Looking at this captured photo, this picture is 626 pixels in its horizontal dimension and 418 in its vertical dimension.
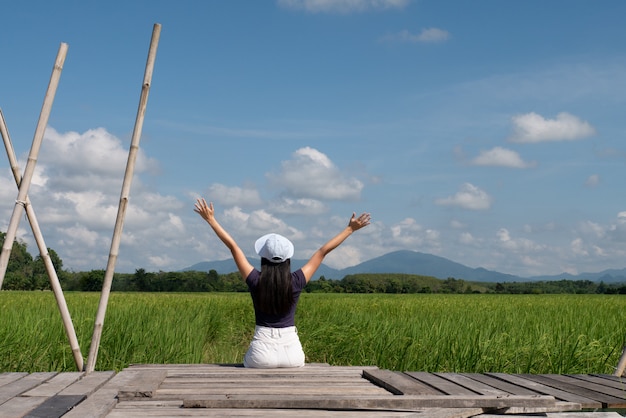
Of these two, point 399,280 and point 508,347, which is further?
point 399,280

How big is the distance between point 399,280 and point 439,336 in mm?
43198

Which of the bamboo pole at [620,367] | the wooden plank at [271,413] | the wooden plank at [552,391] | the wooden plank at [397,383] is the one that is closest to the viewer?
the wooden plank at [271,413]

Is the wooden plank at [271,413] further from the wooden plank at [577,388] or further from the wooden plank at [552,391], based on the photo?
the wooden plank at [577,388]

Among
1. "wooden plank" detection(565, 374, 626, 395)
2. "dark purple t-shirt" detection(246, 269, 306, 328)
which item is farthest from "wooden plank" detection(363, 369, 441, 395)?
"wooden plank" detection(565, 374, 626, 395)

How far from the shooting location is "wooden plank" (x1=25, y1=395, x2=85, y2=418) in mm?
4207

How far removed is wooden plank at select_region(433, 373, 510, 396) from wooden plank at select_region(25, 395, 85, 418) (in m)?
2.97

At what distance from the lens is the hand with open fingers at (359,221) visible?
591 centimetres

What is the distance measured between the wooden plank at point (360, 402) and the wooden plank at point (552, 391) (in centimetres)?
64

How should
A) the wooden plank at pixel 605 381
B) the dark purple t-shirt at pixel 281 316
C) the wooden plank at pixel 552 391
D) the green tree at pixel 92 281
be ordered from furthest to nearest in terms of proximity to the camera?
the green tree at pixel 92 281, the wooden plank at pixel 605 381, the dark purple t-shirt at pixel 281 316, the wooden plank at pixel 552 391

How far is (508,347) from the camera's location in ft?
28.8

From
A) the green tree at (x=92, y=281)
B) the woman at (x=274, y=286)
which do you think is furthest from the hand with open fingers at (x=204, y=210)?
the green tree at (x=92, y=281)

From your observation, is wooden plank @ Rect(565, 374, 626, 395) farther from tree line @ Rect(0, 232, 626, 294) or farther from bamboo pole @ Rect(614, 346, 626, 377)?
tree line @ Rect(0, 232, 626, 294)

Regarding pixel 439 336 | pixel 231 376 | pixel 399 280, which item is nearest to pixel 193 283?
pixel 399 280

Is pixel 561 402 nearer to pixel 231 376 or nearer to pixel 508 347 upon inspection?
pixel 231 376
